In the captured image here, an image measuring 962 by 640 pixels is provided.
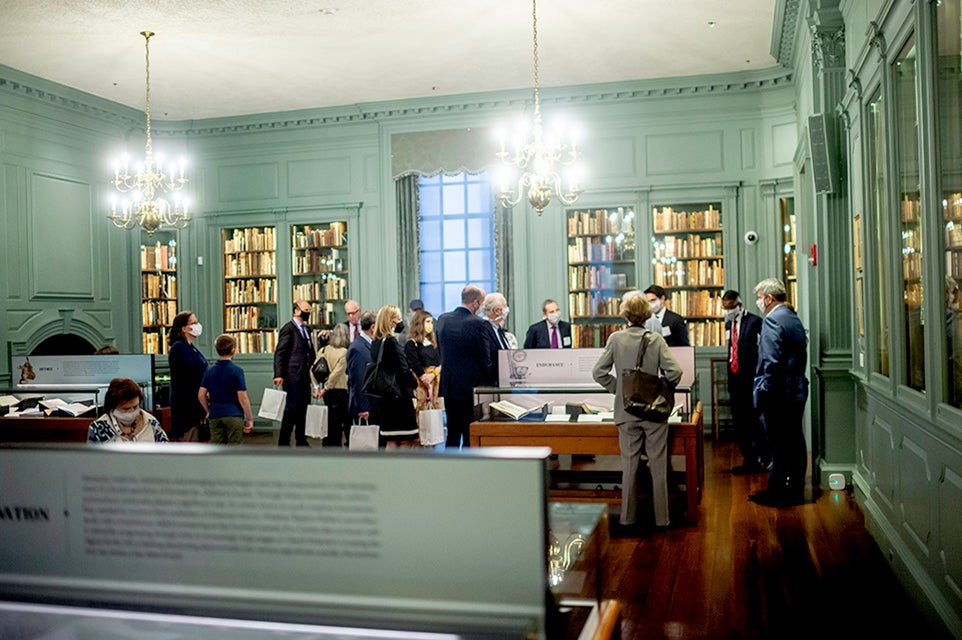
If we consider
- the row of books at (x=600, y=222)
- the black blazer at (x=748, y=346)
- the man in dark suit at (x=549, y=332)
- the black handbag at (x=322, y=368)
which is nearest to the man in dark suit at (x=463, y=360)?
the black handbag at (x=322, y=368)

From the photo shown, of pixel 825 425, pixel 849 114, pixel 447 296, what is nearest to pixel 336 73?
pixel 447 296

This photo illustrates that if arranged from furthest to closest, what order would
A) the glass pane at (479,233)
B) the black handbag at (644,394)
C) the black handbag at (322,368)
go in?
the glass pane at (479,233)
the black handbag at (322,368)
the black handbag at (644,394)

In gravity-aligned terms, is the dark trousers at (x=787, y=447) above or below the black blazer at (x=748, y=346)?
below

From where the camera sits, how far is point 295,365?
859cm

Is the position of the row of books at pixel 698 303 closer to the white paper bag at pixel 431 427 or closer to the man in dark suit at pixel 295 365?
the man in dark suit at pixel 295 365

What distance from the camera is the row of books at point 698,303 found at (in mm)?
10203

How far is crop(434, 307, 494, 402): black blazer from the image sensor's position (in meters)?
6.88

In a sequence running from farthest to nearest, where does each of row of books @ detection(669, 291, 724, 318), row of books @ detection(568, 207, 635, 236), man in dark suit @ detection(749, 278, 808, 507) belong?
1. row of books @ detection(568, 207, 635, 236)
2. row of books @ detection(669, 291, 724, 318)
3. man in dark suit @ detection(749, 278, 808, 507)

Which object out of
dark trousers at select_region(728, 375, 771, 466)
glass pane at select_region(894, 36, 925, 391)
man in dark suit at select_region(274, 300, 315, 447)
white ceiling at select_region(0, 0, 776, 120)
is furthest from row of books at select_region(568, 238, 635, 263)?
glass pane at select_region(894, 36, 925, 391)

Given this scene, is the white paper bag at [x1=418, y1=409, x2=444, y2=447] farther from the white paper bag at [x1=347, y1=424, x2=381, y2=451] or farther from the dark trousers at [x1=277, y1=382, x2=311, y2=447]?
the dark trousers at [x1=277, y1=382, x2=311, y2=447]

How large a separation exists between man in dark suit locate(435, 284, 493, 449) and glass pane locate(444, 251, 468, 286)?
415 centimetres

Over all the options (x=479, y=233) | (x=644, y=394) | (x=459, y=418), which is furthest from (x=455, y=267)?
(x=644, y=394)

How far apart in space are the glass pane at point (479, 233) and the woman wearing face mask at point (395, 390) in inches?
183

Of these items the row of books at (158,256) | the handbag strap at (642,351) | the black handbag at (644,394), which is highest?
the row of books at (158,256)
